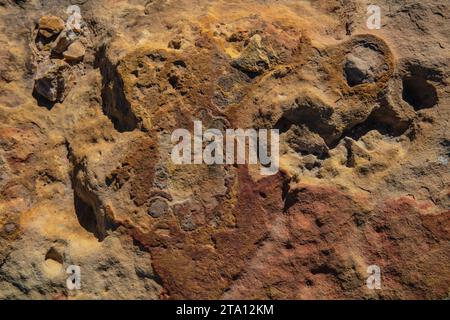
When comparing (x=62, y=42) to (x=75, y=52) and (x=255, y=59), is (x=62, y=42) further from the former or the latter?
(x=255, y=59)

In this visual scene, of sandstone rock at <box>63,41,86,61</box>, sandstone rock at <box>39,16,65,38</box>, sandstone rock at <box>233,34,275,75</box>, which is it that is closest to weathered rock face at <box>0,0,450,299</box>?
sandstone rock at <box>233,34,275,75</box>

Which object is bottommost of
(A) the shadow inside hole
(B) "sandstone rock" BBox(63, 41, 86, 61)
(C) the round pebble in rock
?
(C) the round pebble in rock

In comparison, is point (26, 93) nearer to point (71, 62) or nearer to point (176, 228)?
point (71, 62)

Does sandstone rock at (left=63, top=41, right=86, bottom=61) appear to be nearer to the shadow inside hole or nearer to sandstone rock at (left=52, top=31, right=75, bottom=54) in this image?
sandstone rock at (left=52, top=31, right=75, bottom=54)

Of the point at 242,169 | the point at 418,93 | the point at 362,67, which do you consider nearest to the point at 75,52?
the point at 242,169

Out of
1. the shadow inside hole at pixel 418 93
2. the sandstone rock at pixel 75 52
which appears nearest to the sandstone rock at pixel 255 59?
the shadow inside hole at pixel 418 93

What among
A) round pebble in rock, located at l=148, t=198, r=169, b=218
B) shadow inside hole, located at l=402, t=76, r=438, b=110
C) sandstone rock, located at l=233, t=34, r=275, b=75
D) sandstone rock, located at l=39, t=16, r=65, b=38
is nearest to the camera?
round pebble in rock, located at l=148, t=198, r=169, b=218

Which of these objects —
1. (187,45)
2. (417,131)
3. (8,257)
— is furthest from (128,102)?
(417,131)
